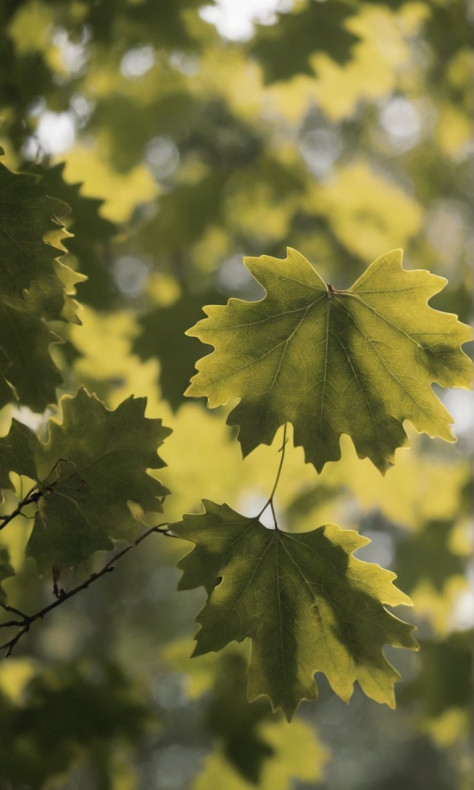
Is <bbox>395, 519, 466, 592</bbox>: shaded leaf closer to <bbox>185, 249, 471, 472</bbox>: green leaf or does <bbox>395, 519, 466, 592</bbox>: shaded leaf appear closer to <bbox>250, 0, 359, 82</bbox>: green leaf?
<bbox>250, 0, 359, 82</bbox>: green leaf

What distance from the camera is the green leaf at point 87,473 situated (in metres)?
1.32

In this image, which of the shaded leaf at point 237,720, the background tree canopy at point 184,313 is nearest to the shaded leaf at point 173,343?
the background tree canopy at point 184,313

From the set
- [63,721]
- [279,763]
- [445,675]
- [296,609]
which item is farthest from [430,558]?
[296,609]

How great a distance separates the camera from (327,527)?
53.1 inches

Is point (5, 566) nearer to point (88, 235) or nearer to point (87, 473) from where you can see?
point (87, 473)

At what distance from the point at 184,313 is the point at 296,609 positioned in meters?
1.94

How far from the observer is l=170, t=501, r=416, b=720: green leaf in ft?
4.39

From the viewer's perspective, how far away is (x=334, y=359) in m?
1.37

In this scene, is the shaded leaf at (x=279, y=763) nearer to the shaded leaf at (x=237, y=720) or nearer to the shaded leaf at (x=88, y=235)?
the shaded leaf at (x=237, y=720)

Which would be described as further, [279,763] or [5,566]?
[279,763]

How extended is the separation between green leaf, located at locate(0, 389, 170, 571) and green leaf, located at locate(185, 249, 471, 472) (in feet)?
0.51

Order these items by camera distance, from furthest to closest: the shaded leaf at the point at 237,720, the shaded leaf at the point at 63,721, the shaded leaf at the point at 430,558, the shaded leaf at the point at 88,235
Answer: the shaded leaf at the point at 430,558 < the shaded leaf at the point at 237,720 < the shaded leaf at the point at 63,721 < the shaded leaf at the point at 88,235

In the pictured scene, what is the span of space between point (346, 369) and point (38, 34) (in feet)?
7.75

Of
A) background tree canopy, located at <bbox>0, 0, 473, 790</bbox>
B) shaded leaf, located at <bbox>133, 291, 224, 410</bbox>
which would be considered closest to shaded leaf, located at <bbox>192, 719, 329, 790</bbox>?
background tree canopy, located at <bbox>0, 0, 473, 790</bbox>
